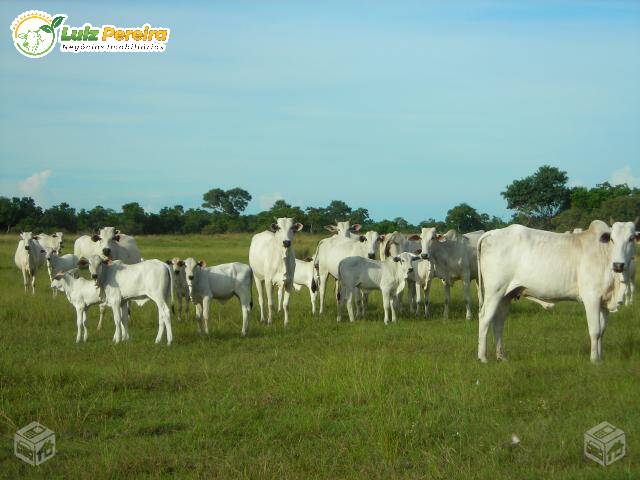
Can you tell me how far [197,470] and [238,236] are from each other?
5165cm

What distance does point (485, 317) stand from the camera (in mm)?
11656

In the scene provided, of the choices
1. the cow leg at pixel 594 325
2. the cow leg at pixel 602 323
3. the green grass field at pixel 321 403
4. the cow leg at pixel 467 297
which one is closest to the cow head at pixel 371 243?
the cow leg at pixel 467 297

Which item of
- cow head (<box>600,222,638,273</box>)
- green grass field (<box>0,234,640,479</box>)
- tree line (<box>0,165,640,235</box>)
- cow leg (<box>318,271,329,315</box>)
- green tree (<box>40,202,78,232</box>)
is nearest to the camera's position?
green grass field (<box>0,234,640,479</box>)

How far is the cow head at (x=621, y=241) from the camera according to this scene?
10586mm

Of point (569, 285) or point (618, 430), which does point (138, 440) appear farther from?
point (569, 285)

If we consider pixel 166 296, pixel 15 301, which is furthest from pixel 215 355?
pixel 15 301

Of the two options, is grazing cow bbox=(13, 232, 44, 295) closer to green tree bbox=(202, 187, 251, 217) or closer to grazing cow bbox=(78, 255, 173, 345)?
grazing cow bbox=(78, 255, 173, 345)

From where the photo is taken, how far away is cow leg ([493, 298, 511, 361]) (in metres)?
11.7

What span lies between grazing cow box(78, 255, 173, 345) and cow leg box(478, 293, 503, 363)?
540cm

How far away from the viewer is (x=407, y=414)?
8375 mm

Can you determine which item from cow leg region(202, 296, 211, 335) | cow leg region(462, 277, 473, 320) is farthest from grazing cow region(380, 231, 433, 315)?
cow leg region(202, 296, 211, 335)

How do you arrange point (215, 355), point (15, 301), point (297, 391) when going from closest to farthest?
point (297, 391), point (215, 355), point (15, 301)

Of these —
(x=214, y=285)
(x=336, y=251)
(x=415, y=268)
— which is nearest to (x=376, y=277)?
(x=415, y=268)

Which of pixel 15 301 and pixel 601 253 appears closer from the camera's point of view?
pixel 601 253
